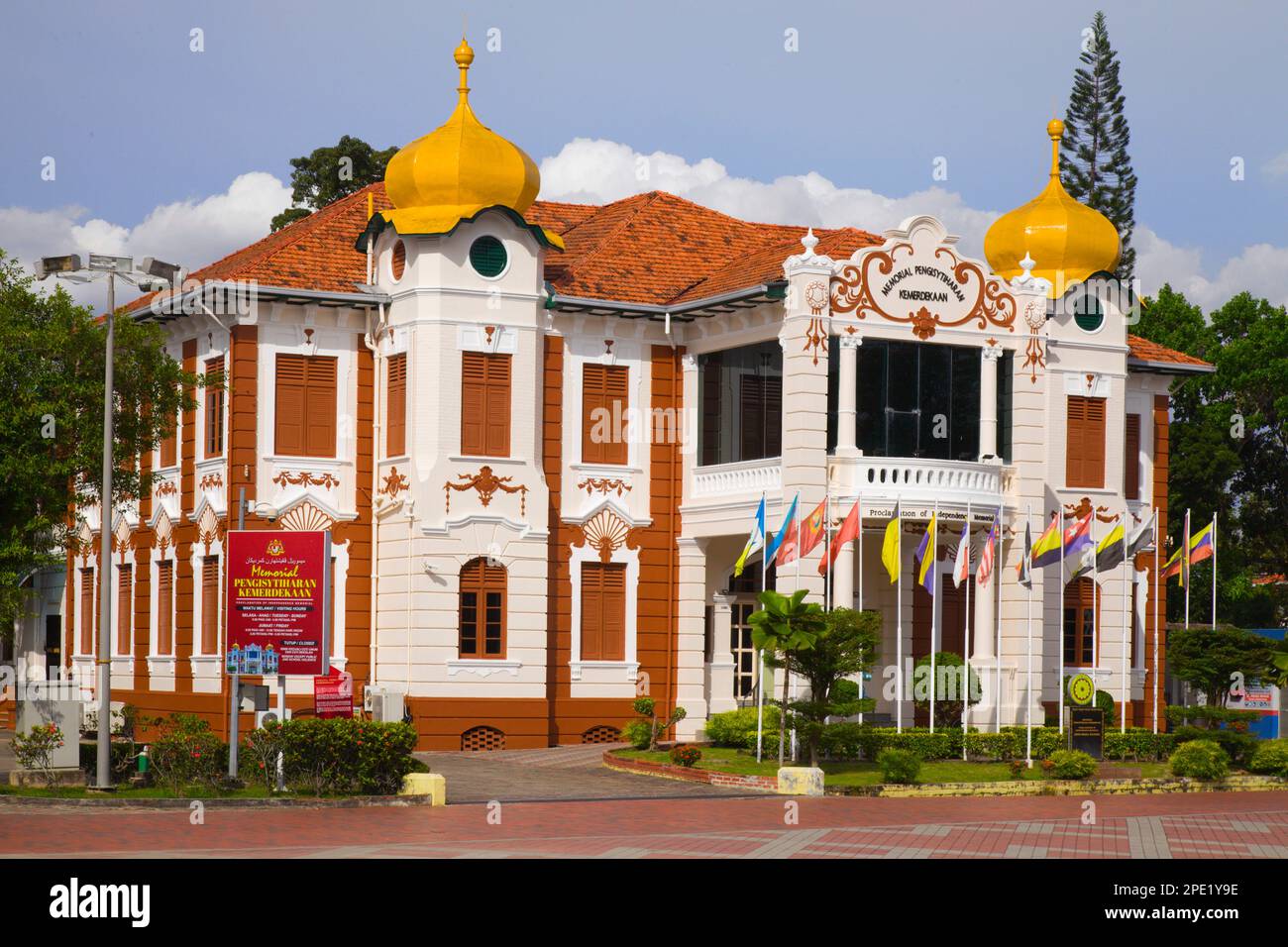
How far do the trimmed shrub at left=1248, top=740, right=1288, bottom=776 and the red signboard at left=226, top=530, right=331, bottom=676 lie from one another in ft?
55.5

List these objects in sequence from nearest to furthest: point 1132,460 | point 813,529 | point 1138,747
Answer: point 813,529, point 1138,747, point 1132,460

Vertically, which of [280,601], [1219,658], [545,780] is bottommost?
[545,780]

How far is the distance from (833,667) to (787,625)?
3.77 ft

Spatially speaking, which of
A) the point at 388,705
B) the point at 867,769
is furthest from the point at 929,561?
the point at 388,705

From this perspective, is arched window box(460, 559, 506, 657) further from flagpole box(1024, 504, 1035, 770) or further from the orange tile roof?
flagpole box(1024, 504, 1035, 770)

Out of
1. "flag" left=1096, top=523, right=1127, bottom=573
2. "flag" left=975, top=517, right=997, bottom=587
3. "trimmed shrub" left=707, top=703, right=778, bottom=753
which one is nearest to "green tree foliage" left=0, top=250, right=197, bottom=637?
"trimmed shrub" left=707, top=703, right=778, bottom=753

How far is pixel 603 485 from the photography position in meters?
41.6

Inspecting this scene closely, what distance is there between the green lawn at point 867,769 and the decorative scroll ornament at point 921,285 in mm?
9009

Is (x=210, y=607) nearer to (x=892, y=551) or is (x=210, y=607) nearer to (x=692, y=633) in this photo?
(x=692, y=633)

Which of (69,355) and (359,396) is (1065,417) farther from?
(69,355)

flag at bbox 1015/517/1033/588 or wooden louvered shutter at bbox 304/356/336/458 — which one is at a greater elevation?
wooden louvered shutter at bbox 304/356/336/458

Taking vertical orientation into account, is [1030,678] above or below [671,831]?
above

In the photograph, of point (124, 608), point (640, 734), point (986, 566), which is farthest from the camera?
point (124, 608)

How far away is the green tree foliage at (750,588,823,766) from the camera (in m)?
32.8
